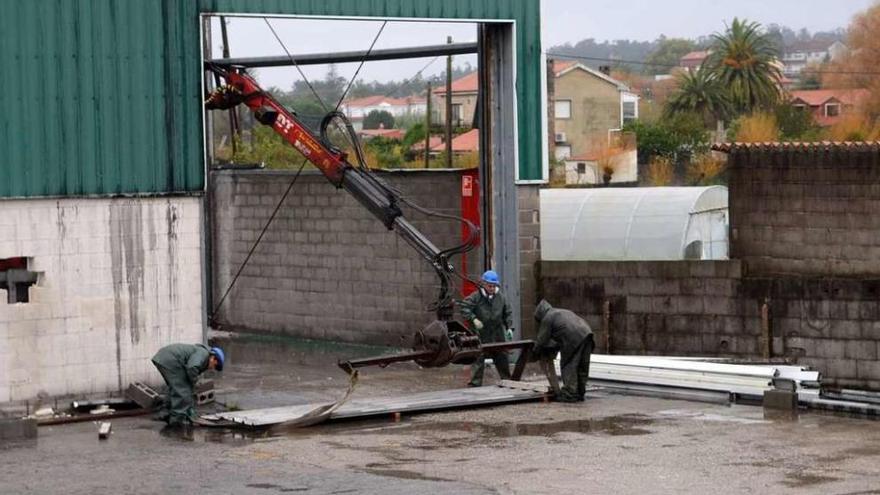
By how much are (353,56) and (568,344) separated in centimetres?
851

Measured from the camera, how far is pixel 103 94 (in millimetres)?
18453

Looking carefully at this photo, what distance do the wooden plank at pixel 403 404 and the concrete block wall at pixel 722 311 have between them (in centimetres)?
368

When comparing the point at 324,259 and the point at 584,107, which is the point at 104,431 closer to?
the point at 324,259

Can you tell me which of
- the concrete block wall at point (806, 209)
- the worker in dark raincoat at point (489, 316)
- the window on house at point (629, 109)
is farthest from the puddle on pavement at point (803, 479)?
the window on house at point (629, 109)

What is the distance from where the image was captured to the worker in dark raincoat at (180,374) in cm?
1742

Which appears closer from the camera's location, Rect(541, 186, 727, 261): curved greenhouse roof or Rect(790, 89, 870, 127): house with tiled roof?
Rect(541, 186, 727, 261): curved greenhouse roof

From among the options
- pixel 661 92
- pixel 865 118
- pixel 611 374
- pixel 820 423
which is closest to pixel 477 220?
pixel 611 374

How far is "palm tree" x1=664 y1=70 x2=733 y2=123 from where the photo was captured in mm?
75062

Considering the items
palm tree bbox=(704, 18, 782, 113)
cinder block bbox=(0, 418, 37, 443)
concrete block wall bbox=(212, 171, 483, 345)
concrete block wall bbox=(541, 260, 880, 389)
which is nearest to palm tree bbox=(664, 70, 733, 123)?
palm tree bbox=(704, 18, 782, 113)

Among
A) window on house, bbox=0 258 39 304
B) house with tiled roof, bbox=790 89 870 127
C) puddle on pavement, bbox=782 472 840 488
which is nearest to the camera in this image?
puddle on pavement, bbox=782 472 840 488

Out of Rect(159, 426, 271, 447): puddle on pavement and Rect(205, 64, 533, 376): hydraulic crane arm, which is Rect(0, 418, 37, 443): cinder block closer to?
Rect(159, 426, 271, 447): puddle on pavement

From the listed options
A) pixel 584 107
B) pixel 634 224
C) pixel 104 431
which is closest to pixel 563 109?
pixel 584 107

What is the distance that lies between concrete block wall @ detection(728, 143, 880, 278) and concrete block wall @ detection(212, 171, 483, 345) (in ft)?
13.1

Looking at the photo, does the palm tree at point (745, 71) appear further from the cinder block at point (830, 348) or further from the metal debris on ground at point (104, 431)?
the metal debris on ground at point (104, 431)
